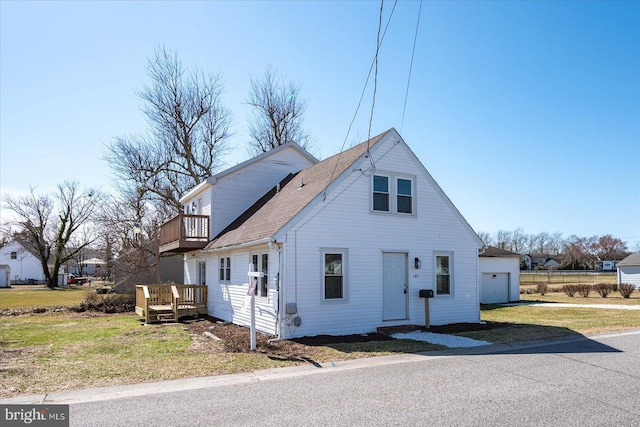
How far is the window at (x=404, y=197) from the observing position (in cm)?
1494

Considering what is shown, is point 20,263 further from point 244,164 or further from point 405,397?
point 405,397

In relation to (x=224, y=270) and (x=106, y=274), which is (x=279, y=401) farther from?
(x=106, y=274)

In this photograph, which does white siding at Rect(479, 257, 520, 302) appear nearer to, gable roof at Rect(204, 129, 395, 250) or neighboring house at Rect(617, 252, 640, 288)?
gable roof at Rect(204, 129, 395, 250)

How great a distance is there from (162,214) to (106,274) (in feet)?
37.7

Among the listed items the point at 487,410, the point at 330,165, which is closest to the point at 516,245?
the point at 330,165

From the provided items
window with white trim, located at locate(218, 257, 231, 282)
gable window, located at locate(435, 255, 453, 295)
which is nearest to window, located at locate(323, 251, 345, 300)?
gable window, located at locate(435, 255, 453, 295)

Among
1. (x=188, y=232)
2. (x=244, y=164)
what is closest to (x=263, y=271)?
(x=188, y=232)

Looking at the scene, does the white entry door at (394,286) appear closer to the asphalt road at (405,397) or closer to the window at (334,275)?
the window at (334,275)

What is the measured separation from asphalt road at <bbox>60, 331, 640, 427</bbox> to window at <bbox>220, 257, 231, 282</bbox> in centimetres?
848

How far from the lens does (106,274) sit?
1619 inches

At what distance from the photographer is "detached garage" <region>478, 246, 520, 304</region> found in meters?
28.3

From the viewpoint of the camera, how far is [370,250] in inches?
552

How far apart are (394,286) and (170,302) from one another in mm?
9419

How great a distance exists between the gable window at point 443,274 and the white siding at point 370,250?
0.64 ft
